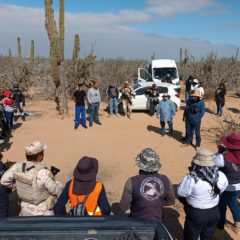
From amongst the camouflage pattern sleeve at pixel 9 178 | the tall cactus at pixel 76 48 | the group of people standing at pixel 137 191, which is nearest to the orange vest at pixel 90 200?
the group of people standing at pixel 137 191

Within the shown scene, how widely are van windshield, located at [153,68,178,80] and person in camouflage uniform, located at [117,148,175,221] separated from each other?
53.9 feet

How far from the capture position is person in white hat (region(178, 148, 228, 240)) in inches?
167

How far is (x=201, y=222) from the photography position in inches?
171

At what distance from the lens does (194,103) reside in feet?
32.9

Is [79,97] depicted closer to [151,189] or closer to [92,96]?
[92,96]

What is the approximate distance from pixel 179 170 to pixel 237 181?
12.3ft

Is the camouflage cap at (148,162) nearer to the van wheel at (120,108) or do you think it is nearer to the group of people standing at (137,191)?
the group of people standing at (137,191)

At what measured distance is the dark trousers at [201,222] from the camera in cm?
430

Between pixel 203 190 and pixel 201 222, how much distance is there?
1.33ft

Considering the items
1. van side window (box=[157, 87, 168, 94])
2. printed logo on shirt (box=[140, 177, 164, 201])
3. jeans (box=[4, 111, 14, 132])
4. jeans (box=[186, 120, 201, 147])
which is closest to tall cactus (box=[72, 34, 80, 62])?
van side window (box=[157, 87, 168, 94])

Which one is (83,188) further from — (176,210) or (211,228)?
(176,210)

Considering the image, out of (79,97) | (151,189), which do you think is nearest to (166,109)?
(79,97)

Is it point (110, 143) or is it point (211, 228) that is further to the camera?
point (110, 143)

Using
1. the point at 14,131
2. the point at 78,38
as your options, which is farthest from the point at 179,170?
the point at 78,38
